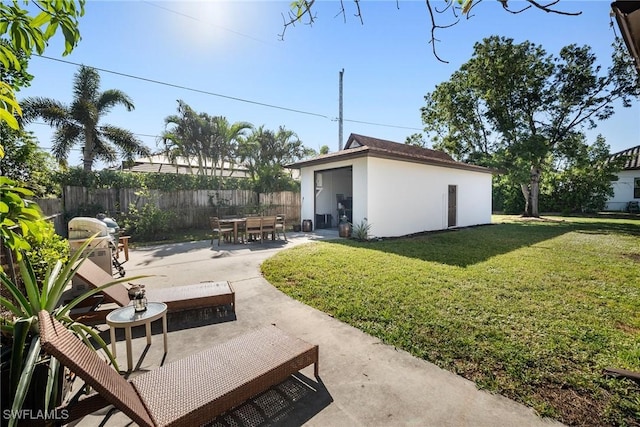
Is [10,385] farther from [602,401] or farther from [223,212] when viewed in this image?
[223,212]

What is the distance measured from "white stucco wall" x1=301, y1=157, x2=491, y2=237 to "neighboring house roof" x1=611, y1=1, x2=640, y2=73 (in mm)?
7985

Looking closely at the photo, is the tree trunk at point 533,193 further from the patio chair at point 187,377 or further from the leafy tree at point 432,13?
the patio chair at point 187,377

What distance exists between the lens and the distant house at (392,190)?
1065cm

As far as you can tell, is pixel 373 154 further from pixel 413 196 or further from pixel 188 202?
pixel 188 202

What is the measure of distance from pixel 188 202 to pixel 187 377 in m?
13.1

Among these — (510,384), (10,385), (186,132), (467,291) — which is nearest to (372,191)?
(467,291)

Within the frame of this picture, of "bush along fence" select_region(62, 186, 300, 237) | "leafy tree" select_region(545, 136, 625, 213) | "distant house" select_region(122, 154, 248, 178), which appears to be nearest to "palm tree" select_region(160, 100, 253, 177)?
"distant house" select_region(122, 154, 248, 178)

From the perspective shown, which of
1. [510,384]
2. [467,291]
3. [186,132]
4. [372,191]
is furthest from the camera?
[186,132]

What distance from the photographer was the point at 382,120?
24.7 meters

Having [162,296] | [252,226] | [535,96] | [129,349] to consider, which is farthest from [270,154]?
[535,96]

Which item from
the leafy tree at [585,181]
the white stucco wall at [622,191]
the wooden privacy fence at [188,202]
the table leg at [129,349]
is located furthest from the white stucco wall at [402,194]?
the white stucco wall at [622,191]

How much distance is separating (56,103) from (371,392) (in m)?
17.3

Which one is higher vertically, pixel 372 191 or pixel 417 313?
pixel 372 191

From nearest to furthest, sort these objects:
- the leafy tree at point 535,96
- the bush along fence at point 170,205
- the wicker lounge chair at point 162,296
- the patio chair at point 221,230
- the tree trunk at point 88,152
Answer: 1. the wicker lounge chair at point 162,296
2. the patio chair at point 221,230
3. the bush along fence at point 170,205
4. the tree trunk at point 88,152
5. the leafy tree at point 535,96
